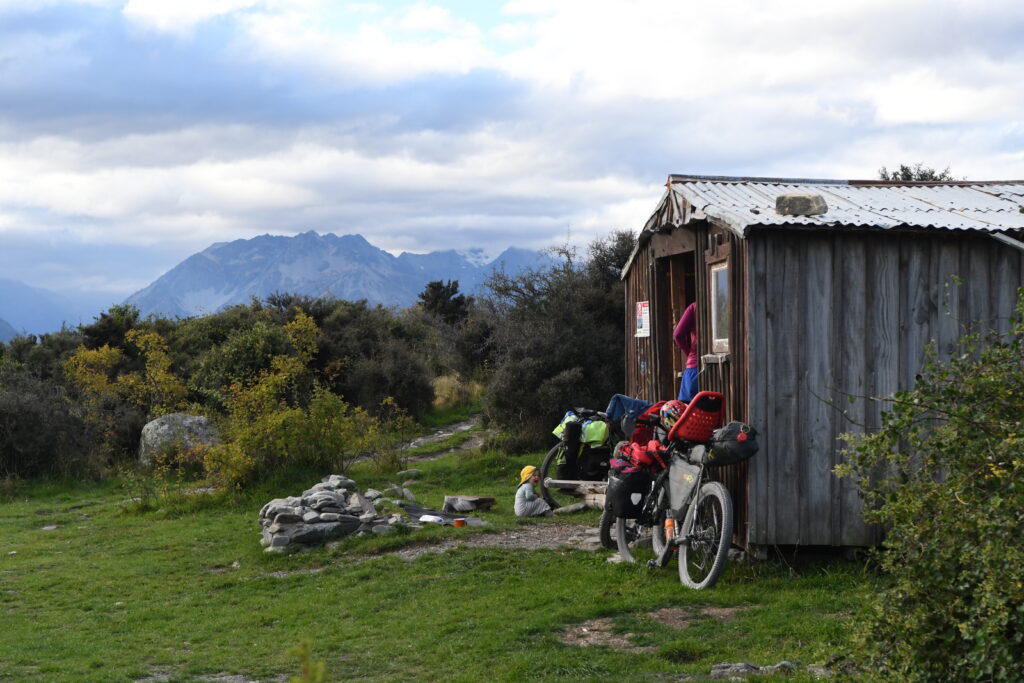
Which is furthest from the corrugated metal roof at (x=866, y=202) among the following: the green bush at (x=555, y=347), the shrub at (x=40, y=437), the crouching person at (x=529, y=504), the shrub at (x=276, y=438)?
the shrub at (x=40, y=437)

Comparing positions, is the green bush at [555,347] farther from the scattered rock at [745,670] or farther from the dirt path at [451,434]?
the scattered rock at [745,670]

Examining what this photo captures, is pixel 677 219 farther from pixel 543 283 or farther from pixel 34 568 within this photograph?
pixel 543 283

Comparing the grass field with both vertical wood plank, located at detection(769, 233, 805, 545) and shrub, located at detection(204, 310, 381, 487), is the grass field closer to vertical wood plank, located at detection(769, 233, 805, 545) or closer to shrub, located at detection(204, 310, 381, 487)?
vertical wood plank, located at detection(769, 233, 805, 545)

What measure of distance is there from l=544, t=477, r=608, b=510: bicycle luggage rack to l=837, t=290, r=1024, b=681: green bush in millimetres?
7850

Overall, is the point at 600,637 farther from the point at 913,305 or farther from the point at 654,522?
the point at 913,305

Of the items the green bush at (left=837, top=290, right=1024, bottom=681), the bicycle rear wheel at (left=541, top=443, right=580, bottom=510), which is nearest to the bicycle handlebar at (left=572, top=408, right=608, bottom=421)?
the bicycle rear wheel at (left=541, top=443, right=580, bottom=510)

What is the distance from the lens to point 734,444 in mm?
7652

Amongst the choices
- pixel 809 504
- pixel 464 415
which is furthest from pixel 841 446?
pixel 464 415

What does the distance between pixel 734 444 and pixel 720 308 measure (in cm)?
169

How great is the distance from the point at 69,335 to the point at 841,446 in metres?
23.9

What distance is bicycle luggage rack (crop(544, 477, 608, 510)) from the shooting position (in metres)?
12.3

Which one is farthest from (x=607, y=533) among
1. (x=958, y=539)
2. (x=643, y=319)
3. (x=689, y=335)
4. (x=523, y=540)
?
(x=958, y=539)

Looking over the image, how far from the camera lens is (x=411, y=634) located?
293 inches

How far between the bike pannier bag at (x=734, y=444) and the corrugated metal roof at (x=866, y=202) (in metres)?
1.59
